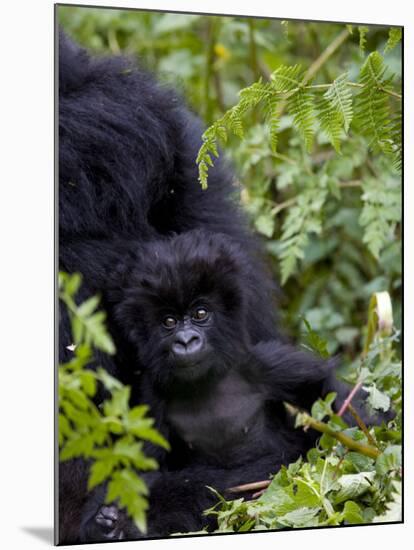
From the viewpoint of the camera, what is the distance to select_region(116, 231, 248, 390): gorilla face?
2793mm

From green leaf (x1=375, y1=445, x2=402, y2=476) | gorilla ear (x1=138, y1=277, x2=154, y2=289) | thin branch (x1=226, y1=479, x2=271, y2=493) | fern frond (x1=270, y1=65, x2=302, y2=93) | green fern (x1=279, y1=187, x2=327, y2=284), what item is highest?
fern frond (x1=270, y1=65, x2=302, y2=93)

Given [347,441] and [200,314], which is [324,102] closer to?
[200,314]

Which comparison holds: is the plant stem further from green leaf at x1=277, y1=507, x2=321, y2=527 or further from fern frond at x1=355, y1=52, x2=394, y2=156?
fern frond at x1=355, y1=52, x2=394, y2=156

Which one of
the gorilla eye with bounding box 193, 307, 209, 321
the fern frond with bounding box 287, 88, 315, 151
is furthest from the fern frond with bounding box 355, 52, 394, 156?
the gorilla eye with bounding box 193, 307, 209, 321

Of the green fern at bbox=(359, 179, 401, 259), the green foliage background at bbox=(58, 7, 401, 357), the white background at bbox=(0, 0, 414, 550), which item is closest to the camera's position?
the white background at bbox=(0, 0, 414, 550)

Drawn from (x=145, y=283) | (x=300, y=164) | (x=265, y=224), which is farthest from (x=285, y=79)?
(x=300, y=164)

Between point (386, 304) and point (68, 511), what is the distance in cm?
140

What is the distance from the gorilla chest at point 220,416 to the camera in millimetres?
2949

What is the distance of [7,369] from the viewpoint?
2740 mm

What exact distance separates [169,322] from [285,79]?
2.47 feet

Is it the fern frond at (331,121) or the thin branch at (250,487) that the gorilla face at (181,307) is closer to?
the thin branch at (250,487)

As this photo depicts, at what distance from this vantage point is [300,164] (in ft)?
13.7

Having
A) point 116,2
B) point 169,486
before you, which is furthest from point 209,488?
point 116,2

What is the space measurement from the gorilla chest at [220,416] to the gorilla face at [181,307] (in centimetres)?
8
